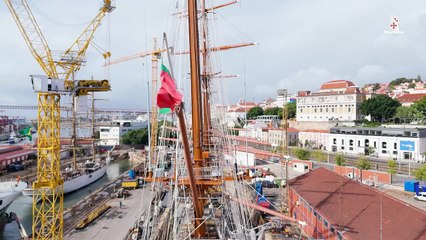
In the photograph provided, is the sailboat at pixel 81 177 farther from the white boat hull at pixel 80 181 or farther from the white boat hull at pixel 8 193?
the white boat hull at pixel 8 193

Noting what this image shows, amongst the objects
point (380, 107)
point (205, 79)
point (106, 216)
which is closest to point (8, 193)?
point (106, 216)

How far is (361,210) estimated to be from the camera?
1150cm

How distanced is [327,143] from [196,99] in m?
37.8

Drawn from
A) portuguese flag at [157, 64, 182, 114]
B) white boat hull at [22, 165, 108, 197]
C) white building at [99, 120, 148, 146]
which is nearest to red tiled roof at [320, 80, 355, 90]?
white building at [99, 120, 148, 146]

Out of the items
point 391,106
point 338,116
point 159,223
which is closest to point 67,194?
point 159,223

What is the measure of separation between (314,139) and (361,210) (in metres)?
35.4

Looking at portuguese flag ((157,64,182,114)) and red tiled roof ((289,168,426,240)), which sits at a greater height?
portuguese flag ((157,64,182,114))

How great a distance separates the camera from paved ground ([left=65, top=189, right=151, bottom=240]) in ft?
48.4

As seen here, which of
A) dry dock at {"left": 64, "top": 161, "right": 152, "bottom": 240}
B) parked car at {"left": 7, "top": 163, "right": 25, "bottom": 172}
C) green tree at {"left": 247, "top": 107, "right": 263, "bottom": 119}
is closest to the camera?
dry dock at {"left": 64, "top": 161, "right": 152, "bottom": 240}

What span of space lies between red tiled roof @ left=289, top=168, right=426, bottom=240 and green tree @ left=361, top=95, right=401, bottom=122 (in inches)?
1474

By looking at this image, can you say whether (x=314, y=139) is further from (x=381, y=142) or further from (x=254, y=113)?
(x=254, y=113)

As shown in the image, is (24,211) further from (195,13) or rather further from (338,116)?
(338,116)

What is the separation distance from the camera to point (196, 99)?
341 inches

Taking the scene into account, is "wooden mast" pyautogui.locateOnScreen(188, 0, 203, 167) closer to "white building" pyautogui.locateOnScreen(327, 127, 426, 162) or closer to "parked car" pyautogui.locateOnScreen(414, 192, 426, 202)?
"parked car" pyautogui.locateOnScreen(414, 192, 426, 202)
